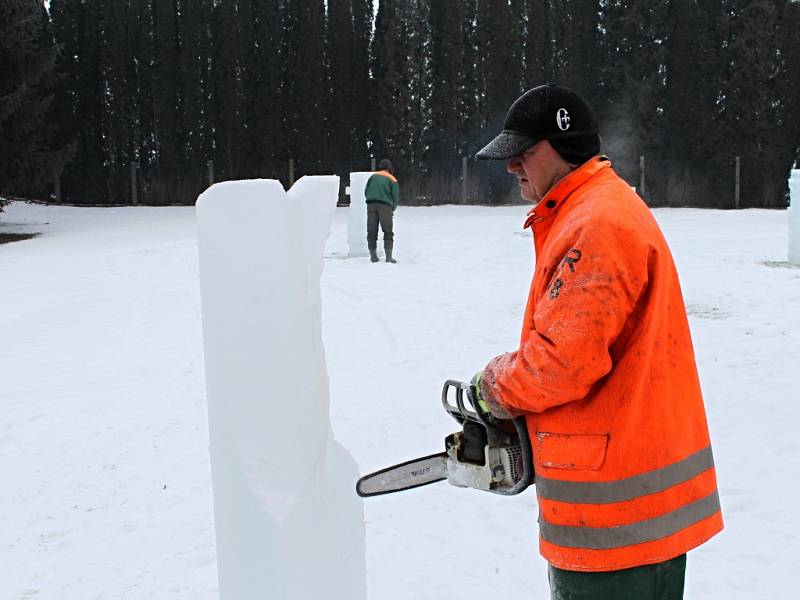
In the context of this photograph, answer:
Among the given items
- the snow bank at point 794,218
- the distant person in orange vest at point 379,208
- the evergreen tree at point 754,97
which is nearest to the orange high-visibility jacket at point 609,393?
the snow bank at point 794,218

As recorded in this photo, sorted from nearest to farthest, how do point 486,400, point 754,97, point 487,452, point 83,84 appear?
1. point 486,400
2. point 487,452
3. point 754,97
4. point 83,84

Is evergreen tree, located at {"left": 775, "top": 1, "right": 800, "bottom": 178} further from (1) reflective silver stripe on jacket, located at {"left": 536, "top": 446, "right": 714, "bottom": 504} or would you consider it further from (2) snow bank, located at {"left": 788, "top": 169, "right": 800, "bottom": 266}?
(1) reflective silver stripe on jacket, located at {"left": 536, "top": 446, "right": 714, "bottom": 504}

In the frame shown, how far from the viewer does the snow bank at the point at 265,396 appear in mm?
2512

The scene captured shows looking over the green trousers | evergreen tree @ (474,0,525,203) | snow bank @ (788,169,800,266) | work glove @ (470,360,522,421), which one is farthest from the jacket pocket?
evergreen tree @ (474,0,525,203)

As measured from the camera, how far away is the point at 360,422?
18.6ft

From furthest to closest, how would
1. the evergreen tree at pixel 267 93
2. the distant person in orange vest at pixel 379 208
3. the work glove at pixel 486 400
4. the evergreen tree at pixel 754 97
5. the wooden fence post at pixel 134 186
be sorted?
the evergreen tree at pixel 267 93, the wooden fence post at pixel 134 186, the evergreen tree at pixel 754 97, the distant person in orange vest at pixel 379 208, the work glove at pixel 486 400

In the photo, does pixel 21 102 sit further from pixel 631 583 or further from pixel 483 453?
pixel 631 583

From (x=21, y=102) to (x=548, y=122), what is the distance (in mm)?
19010

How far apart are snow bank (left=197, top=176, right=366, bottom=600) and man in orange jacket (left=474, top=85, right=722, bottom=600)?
0.66 meters

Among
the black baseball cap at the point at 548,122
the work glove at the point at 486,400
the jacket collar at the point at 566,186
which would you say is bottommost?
the work glove at the point at 486,400

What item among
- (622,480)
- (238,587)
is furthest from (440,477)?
(238,587)

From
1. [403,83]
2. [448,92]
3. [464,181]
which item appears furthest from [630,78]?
[403,83]

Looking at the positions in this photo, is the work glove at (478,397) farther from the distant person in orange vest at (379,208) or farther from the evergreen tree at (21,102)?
the evergreen tree at (21,102)

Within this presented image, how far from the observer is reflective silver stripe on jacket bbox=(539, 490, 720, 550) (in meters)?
2.09
